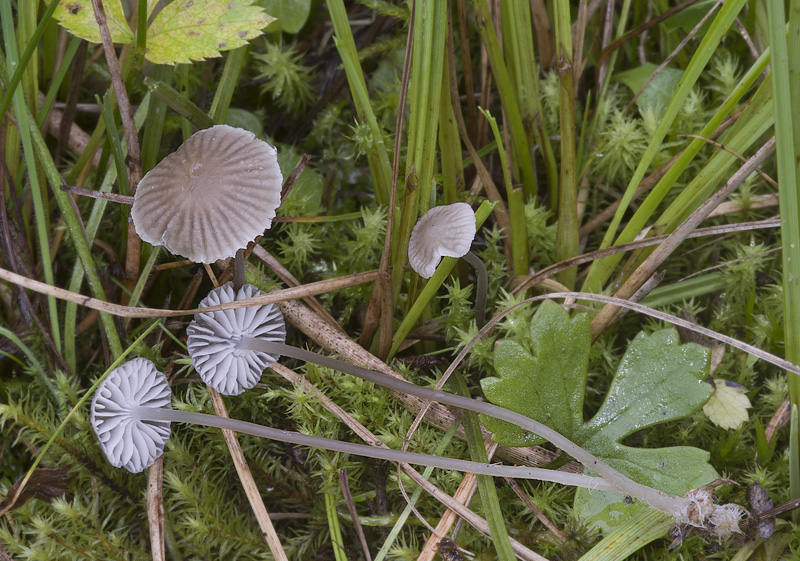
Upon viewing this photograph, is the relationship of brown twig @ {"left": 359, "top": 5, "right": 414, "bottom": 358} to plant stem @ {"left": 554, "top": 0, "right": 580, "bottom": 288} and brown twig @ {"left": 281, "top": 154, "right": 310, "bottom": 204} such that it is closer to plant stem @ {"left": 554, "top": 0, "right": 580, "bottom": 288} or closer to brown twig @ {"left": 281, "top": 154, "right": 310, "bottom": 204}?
brown twig @ {"left": 281, "top": 154, "right": 310, "bottom": 204}

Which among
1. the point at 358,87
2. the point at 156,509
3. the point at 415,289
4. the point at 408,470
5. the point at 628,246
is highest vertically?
the point at 358,87

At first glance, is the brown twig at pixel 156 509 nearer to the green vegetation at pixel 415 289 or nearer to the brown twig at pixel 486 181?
the green vegetation at pixel 415 289

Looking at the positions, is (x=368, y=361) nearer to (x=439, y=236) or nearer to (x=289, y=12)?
(x=439, y=236)

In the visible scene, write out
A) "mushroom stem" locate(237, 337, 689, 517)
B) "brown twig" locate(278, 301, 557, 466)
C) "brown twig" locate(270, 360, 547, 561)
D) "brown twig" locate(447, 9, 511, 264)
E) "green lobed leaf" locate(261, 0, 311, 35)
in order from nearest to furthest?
"mushroom stem" locate(237, 337, 689, 517)
"brown twig" locate(270, 360, 547, 561)
"brown twig" locate(278, 301, 557, 466)
"brown twig" locate(447, 9, 511, 264)
"green lobed leaf" locate(261, 0, 311, 35)

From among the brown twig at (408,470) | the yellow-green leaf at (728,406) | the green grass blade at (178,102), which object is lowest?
the brown twig at (408,470)

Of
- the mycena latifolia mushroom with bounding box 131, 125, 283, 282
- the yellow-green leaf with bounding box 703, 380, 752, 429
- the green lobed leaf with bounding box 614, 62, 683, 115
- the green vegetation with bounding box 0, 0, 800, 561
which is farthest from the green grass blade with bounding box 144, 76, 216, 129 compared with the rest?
the yellow-green leaf with bounding box 703, 380, 752, 429

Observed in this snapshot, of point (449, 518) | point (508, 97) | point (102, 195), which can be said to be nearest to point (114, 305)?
point (102, 195)

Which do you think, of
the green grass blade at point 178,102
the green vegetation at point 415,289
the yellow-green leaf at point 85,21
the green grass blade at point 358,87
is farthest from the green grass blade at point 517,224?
the yellow-green leaf at point 85,21
